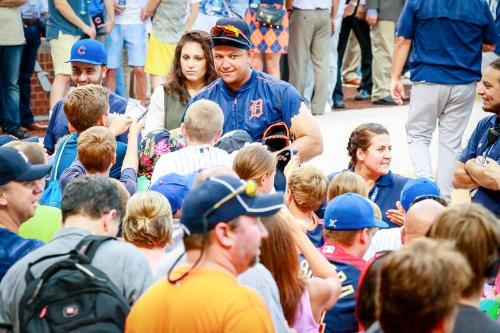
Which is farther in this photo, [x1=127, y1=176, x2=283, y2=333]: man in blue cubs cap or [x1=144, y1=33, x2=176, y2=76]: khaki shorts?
[x1=144, y1=33, x2=176, y2=76]: khaki shorts

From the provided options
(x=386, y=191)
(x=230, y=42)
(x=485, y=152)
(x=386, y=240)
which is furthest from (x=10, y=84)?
(x=386, y=240)

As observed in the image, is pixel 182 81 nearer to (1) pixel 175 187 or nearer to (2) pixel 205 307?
(1) pixel 175 187

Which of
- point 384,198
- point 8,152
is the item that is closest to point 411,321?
point 8,152

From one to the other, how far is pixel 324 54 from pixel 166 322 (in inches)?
398

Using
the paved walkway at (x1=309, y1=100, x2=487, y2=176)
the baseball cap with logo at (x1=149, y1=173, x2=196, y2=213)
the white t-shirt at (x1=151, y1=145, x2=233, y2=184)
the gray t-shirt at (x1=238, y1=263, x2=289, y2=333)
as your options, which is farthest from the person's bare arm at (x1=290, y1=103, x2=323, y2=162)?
the paved walkway at (x1=309, y1=100, x2=487, y2=176)

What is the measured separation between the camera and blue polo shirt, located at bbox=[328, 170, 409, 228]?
720 cm

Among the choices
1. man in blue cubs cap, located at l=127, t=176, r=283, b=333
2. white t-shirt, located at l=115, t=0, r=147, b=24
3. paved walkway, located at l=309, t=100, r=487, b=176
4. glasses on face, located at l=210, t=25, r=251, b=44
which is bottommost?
paved walkway, located at l=309, t=100, r=487, b=176

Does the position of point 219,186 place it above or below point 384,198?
above

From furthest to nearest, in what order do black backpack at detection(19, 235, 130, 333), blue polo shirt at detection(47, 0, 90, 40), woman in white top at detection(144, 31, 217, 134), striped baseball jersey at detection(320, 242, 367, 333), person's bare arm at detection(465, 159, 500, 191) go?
blue polo shirt at detection(47, 0, 90, 40)
woman in white top at detection(144, 31, 217, 134)
person's bare arm at detection(465, 159, 500, 191)
striped baseball jersey at detection(320, 242, 367, 333)
black backpack at detection(19, 235, 130, 333)

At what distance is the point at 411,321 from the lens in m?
3.16

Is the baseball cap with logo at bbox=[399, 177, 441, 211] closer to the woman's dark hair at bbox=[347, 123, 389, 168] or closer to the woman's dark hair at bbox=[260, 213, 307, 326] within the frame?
the woman's dark hair at bbox=[347, 123, 389, 168]

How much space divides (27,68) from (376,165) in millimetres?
6004

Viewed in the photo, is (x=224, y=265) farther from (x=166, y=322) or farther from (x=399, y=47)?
(x=399, y=47)

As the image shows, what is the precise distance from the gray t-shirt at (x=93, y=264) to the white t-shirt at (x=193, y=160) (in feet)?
5.79
